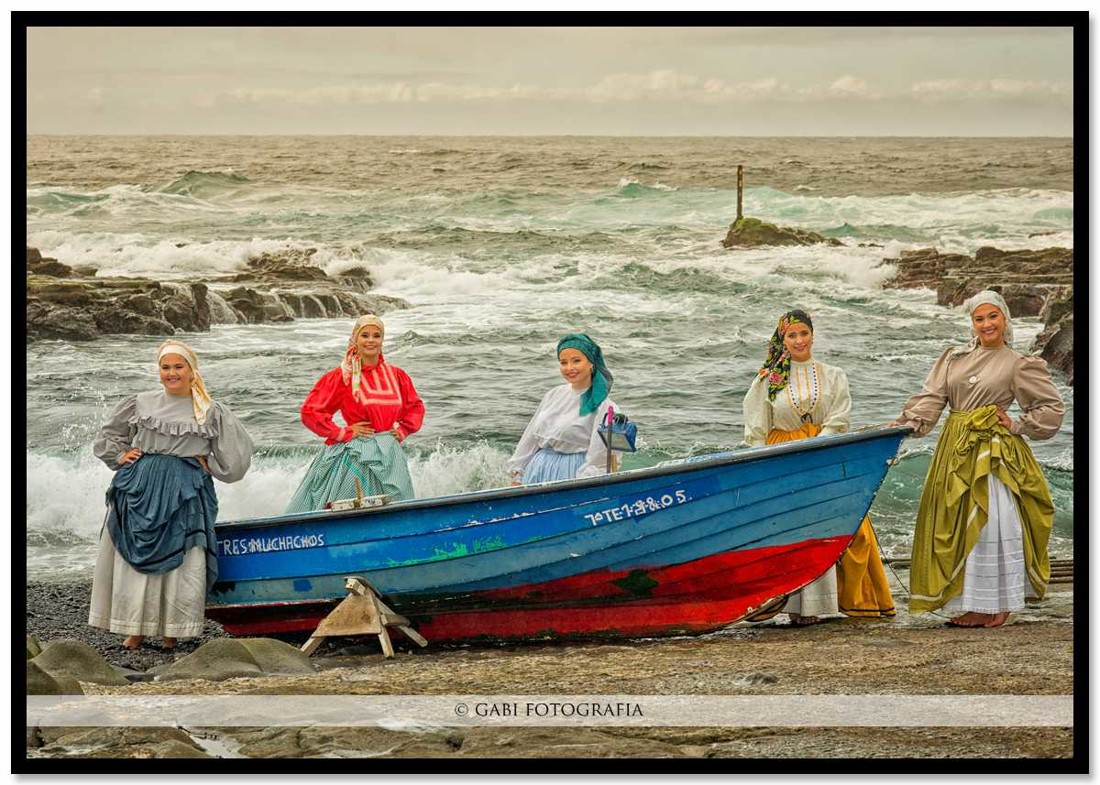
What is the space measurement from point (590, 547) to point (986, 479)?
1674mm

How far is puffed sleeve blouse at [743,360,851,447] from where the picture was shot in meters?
8.90

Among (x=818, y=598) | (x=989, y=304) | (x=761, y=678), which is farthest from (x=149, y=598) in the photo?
(x=989, y=304)

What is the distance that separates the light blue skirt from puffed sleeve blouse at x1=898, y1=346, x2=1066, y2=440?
1.38 m

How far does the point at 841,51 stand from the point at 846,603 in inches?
96.7

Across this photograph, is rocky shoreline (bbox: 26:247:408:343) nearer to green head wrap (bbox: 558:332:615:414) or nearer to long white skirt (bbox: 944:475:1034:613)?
green head wrap (bbox: 558:332:615:414)

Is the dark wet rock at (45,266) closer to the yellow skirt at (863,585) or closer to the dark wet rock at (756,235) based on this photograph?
the dark wet rock at (756,235)

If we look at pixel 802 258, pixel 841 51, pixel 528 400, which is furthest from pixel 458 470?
pixel 841 51

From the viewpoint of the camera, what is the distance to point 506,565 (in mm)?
8688

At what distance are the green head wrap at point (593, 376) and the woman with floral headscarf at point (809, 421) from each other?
63 centimetres

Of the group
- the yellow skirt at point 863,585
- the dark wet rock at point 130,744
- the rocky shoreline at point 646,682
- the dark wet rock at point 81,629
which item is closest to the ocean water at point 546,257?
the dark wet rock at point 81,629

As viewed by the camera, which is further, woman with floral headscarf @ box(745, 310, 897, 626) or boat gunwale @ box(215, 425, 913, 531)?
woman with floral headscarf @ box(745, 310, 897, 626)

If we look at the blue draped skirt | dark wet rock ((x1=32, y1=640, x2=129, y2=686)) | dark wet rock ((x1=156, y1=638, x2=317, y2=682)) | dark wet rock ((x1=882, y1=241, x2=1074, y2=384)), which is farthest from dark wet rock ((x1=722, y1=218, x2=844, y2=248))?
dark wet rock ((x1=32, y1=640, x2=129, y2=686))

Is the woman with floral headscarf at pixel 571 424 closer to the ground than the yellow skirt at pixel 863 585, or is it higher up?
higher up

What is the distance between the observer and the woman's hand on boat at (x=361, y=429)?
29.7 feet
